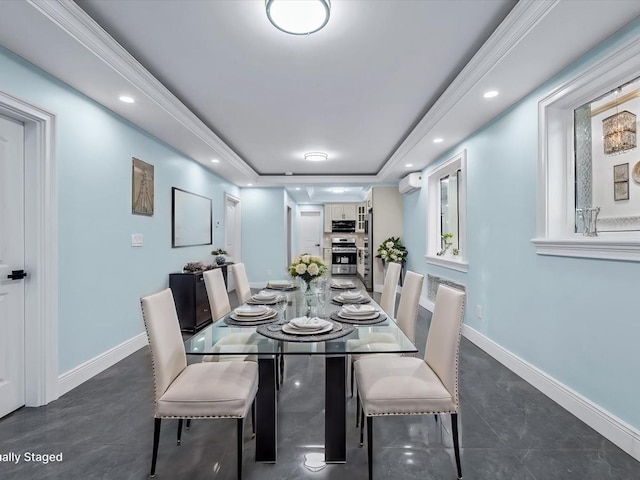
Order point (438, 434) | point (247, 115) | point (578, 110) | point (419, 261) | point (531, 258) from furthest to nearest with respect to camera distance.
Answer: point (419, 261) < point (247, 115) < point (531, 258) < point (578, 110) < point (438, 434)

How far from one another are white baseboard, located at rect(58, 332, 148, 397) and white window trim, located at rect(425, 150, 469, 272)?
3690 mm

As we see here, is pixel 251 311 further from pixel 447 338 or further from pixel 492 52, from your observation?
pixel 492 52

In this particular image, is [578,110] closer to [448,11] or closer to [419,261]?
[448,11]

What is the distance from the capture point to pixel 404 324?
Result: 2299mm

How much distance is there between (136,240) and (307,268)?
2096 mm

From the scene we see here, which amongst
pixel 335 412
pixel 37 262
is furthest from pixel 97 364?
pixel 335 412

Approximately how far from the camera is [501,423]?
1.97 m

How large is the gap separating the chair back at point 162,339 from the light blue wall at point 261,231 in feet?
17.4

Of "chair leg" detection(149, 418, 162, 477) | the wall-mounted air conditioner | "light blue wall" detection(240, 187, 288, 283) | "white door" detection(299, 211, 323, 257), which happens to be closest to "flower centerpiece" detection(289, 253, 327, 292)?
"chair leg" detection(149, 418, 162, 477)

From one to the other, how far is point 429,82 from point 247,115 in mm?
1845

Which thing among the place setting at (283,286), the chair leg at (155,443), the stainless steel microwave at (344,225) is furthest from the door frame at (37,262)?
the stainless steel microwave at (344,225)

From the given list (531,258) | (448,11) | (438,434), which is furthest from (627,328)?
(448,11)

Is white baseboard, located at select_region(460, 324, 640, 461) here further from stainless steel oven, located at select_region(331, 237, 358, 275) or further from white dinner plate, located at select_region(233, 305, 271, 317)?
stainless steel oven, located at select_region(331, 237, 358, 275)

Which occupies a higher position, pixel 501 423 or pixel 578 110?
pixel 578 110
